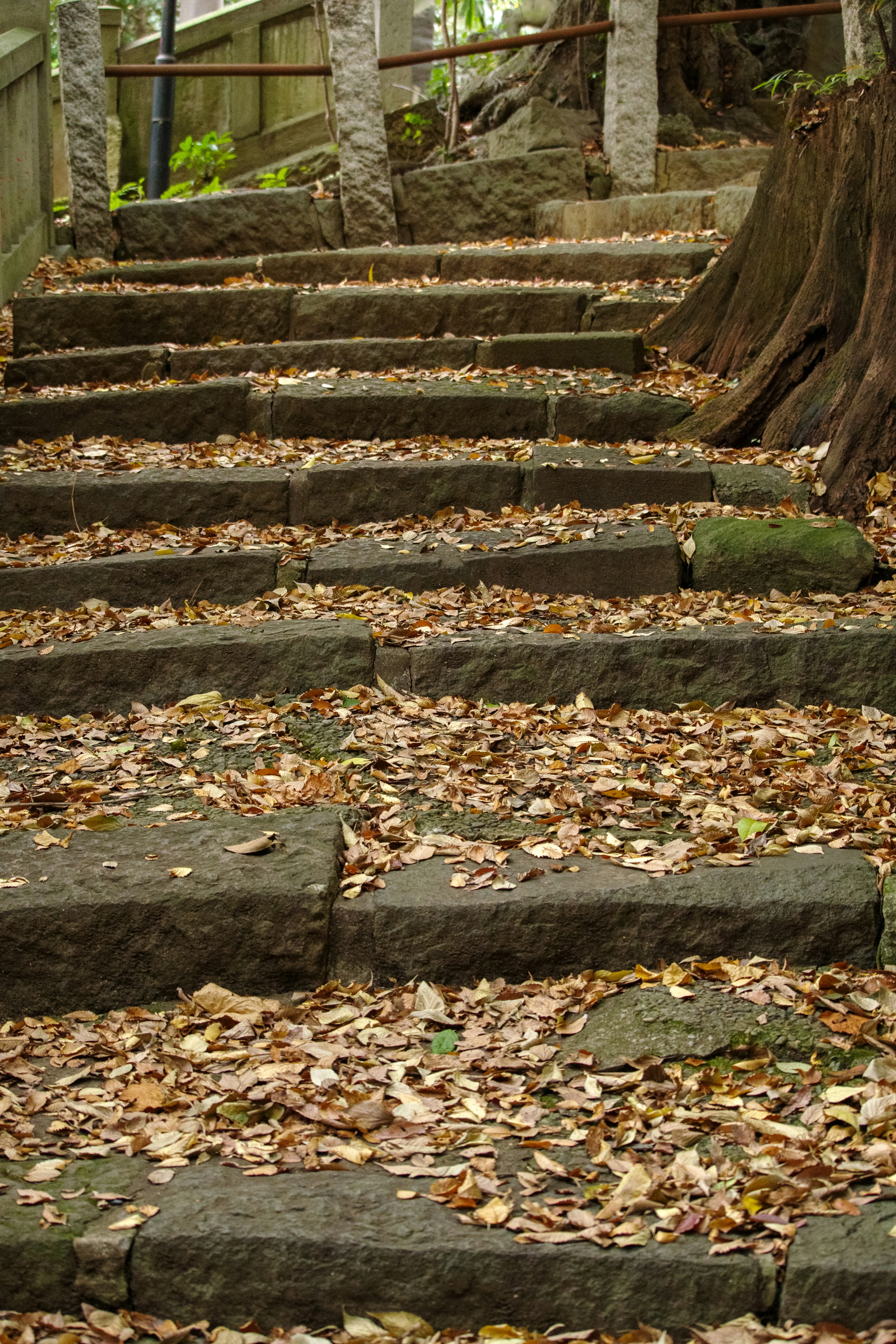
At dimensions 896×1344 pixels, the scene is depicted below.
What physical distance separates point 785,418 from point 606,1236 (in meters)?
3.66

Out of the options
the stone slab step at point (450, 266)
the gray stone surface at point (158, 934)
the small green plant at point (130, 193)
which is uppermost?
the small green plant at point (130, 193)

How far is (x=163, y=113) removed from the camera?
9.02 metres

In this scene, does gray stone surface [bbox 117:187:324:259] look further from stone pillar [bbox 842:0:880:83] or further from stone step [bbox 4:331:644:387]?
stone pillar [bbox 842:0:880:83]

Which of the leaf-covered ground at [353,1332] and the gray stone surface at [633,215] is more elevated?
the gray stone surface at [633,215]


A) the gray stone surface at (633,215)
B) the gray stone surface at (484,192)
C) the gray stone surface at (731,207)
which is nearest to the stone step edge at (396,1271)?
the gray stone surface at (731,207)

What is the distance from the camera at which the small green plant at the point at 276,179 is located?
30.6 ft

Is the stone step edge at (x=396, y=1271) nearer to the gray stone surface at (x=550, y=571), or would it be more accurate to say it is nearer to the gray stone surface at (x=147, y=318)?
the gray stone surface at (x=550, y=571)

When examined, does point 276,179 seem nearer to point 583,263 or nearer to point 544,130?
point 544,130

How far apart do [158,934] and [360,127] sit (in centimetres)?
652

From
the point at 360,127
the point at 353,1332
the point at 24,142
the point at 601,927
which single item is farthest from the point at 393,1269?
the point at 360,127

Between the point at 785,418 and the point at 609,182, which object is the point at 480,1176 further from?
the point at 609,182

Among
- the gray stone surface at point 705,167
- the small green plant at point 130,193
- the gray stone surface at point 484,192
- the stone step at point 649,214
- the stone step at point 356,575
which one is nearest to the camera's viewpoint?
the stone step at point 356,575

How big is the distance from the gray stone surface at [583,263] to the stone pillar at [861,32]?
45.2 inches

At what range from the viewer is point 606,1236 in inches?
72.9
